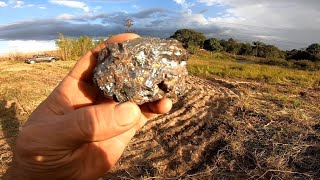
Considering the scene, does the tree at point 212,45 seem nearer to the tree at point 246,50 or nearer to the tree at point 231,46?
the tree at point 231,46

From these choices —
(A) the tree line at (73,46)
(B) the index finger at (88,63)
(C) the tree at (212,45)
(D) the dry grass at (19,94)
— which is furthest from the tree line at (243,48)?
(B) the index finger at (88,63)

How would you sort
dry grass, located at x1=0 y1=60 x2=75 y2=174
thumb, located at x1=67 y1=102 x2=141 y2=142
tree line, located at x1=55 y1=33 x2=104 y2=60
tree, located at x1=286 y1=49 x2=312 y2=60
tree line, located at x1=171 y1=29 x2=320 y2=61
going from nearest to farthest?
thumb, located at x1=67 y1=102 x2=141 y2=142 → dry grass, located at x1=0 y1=60 x2=75 y2=174 → tree line, located at x1=55 y1=33 x2=104 y2=60 → tree, located at x1=286 y1=49 x2=312 y2=60 → tree line, located at x1=171 y1=29 x2=320 y2=61

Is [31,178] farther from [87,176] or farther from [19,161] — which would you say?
[87,176]

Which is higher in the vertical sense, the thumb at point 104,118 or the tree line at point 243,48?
the thumb at point 104,118

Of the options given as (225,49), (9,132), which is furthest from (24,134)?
(225,49)

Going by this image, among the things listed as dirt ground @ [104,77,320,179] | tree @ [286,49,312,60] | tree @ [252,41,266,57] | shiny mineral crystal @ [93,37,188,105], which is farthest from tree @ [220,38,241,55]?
shiny mineral crystal @ [93,37,188,105]

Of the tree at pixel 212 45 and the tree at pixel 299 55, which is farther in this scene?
the tree at pixel 212 45

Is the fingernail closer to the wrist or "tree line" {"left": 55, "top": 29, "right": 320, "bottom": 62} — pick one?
the wrist
